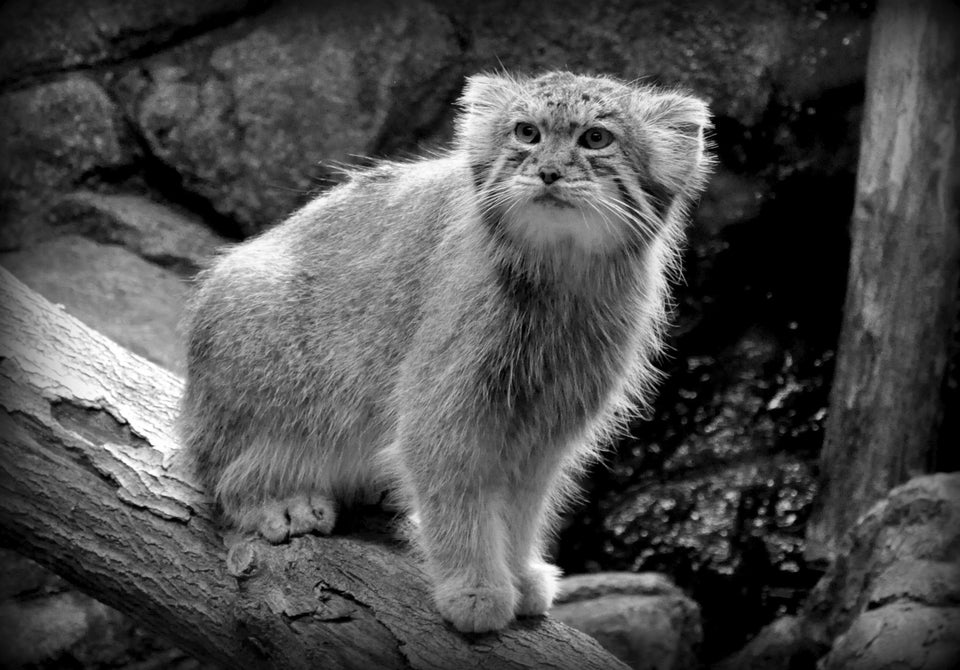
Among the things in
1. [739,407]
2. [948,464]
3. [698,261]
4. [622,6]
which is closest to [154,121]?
[622,6]

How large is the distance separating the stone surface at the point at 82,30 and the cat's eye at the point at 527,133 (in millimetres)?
5414

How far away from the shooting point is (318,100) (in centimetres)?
849

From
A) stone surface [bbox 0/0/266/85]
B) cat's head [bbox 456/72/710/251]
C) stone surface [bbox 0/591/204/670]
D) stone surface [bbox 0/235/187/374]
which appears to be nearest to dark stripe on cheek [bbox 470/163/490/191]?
cat's head [bbox 456/72/710/251]

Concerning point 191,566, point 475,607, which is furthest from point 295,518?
point 475,607

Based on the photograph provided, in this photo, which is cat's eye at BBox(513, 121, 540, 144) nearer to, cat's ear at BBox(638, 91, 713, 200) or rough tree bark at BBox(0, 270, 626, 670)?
cat's ear at BBox(638, 91, 713, 200)

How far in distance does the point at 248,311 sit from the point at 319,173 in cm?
406

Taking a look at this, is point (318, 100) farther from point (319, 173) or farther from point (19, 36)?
point (19, 36)

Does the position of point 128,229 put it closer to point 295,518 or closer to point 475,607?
point 295,518

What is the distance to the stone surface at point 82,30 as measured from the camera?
834 cm

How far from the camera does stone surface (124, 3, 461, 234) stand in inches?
332

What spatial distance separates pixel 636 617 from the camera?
6.97 metres

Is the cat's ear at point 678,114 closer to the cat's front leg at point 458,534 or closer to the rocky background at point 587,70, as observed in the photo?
the cat's front leg at point 458,534

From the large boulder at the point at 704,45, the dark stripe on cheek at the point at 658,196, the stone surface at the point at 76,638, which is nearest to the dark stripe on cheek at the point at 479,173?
the dark stripe on cheek at the point at 658,196

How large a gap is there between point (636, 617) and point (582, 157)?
3959 millimetres
